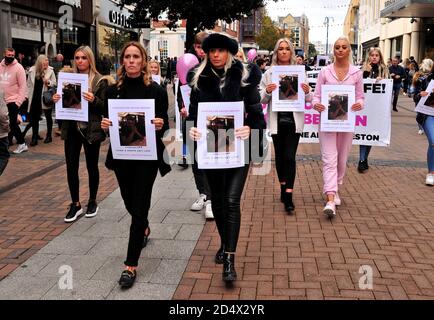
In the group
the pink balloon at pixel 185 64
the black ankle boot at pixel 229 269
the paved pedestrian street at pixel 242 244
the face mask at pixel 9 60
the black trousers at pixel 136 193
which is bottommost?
the paved pedestrian street at pixel 242 244

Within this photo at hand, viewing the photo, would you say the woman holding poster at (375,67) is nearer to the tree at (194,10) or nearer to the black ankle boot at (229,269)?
the black ankle boot at (229,269)

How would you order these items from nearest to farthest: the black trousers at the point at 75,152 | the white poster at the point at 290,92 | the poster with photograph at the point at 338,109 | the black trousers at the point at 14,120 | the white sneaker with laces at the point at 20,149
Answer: the black trousers at the point at 75,152, the poster with photograph at the point at 338,109, the white poster at the point at 290,92, the black trousers at the point at 14,120, the white sneaker with laces at the point at 20,149

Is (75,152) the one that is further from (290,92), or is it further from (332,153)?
(332,153)

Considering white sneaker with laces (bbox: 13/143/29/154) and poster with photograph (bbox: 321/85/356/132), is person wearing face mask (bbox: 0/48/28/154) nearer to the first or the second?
white sneaker with laces (bbox: 13/143/29/154)

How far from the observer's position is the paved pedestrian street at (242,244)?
3.87 metres

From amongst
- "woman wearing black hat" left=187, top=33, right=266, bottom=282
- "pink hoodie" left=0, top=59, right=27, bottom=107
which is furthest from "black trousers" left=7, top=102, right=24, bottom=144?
"woman wearing black hat" left=187, top=33, right=266, bottom=282

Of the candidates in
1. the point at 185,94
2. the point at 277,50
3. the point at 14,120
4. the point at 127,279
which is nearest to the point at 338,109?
the point at 277,50

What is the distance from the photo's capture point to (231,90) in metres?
3.87

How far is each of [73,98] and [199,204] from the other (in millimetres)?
1860

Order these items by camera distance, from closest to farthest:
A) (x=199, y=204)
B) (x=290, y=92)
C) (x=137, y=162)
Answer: (x=137, y=162) < (x=290, y=92) < (x=199, y=204)

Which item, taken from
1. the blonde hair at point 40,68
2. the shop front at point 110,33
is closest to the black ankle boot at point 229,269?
the blonde hair at point 40,68

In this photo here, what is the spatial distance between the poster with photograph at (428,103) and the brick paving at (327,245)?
1029mm

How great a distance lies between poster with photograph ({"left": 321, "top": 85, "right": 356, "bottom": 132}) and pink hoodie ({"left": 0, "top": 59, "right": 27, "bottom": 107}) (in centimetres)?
557
